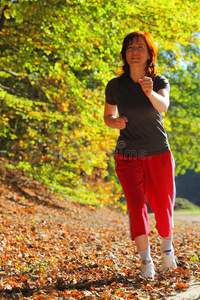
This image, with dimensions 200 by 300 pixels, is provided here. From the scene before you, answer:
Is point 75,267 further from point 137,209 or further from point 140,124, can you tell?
point 140,124

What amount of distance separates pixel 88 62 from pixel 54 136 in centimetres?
460

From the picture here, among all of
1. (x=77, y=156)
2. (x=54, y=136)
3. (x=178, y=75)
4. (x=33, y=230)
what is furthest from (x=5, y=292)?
(x=178, y=75)

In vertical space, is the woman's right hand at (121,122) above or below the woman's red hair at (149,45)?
below

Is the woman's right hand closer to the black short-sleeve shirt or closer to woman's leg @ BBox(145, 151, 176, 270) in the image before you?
the black short-sleeve shirt

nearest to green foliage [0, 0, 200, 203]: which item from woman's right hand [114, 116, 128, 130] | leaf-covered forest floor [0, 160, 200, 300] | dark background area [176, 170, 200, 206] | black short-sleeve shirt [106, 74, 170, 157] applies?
leaf-covered forest floor [0, 160, 200, 300]

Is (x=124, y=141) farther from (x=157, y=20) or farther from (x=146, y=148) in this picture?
(x=157, y=20)

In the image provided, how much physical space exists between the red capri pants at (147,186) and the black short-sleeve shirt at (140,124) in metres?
0.08

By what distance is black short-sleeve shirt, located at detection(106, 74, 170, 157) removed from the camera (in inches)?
130

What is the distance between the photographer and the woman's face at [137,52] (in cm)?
335

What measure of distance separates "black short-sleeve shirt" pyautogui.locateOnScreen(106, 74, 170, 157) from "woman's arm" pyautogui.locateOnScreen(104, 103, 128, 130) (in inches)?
4.6

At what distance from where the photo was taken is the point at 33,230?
24.2ft

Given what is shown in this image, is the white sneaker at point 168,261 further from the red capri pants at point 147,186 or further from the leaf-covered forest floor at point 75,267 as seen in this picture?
the red capri pants at point 147,186

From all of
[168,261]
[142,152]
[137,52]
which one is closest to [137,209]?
[142,152]

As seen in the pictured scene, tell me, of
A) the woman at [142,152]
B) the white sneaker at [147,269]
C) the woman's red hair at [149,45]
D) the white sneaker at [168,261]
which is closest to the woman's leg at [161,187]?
the woman at [142,152]
